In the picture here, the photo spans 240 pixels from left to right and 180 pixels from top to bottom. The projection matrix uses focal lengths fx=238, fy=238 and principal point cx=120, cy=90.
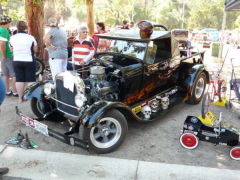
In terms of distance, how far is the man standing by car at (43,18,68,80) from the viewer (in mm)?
5371

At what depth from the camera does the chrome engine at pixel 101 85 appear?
12.9 feet

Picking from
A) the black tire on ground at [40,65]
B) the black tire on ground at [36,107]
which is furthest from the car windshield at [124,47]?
the black tire on ground at [40,65]

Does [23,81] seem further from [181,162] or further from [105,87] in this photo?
[181,162]

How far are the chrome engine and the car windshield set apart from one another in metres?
0.57

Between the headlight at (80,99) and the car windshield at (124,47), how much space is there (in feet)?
4.15

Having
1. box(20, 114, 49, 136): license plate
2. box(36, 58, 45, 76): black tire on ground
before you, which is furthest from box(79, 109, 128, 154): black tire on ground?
box(36, 58, 45, 76): black tire on ground

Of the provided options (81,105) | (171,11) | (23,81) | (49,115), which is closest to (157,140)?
(81,105)

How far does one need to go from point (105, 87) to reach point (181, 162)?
1656 mm

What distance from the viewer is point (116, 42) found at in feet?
15.2

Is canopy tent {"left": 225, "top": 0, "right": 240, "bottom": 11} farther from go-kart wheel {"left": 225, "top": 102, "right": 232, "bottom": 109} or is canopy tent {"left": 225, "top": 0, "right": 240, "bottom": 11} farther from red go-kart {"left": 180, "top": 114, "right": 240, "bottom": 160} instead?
red go-kart {"left": 180, "top": 114, "right": 240, "bottom": 160}

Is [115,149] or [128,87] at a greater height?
[128,87]

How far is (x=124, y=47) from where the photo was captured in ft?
14.9

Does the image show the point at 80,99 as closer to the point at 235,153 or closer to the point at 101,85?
the point at 101,85

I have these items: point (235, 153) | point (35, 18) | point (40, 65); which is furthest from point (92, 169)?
point (35, 18)
